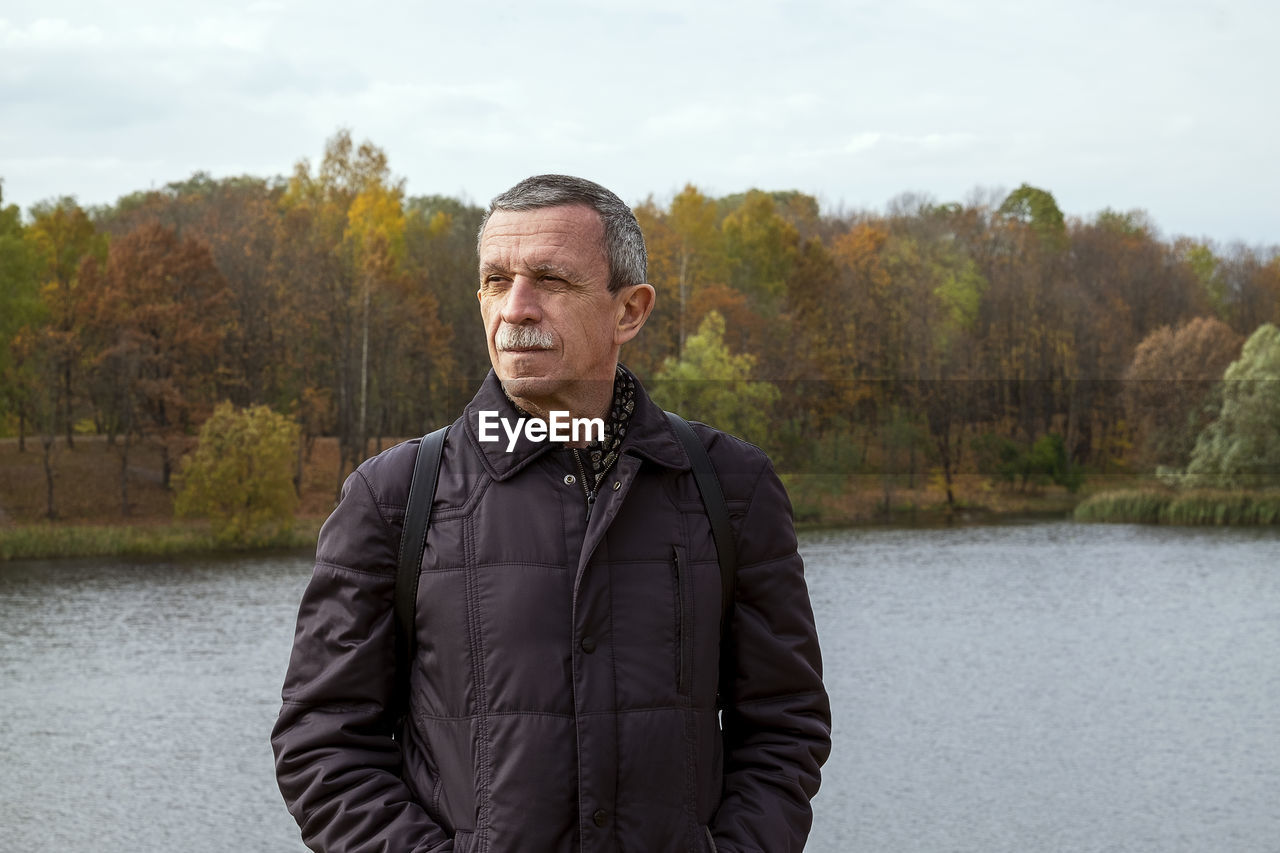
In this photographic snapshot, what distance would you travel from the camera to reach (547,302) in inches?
77.2

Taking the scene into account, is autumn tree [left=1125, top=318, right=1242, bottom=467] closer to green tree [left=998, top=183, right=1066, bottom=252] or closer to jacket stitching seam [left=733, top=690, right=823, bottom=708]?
green tree [left=998, top=183, right=1066, bottom=252]

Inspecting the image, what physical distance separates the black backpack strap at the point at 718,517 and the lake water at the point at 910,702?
17.4 meters

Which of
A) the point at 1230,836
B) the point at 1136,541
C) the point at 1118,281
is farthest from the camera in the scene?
the point at 1118,281

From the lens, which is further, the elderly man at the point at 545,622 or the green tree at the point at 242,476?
the green tree at the point at 242,476

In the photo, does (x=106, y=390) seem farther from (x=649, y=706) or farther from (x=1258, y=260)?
(x=1258, y=260)

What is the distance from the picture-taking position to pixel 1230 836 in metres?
19.3

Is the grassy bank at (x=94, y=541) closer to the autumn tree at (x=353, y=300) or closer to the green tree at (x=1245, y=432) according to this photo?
the autumn tree at (x=353, y=300)

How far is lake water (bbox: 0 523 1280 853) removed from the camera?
19.9 meters

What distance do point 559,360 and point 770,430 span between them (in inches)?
1503

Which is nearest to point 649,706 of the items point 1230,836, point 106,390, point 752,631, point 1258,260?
point 752,631

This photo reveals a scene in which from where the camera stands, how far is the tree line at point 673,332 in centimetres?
4156

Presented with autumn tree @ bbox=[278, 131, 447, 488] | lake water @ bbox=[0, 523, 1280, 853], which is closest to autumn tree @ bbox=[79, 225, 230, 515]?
Result: autumn tree @ bbox=[278, 131, 447, 488]

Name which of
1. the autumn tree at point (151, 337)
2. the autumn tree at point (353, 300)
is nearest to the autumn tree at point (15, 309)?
the autumn tree at point (151, 337)

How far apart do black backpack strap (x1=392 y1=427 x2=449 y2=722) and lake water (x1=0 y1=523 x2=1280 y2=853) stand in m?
17.6
